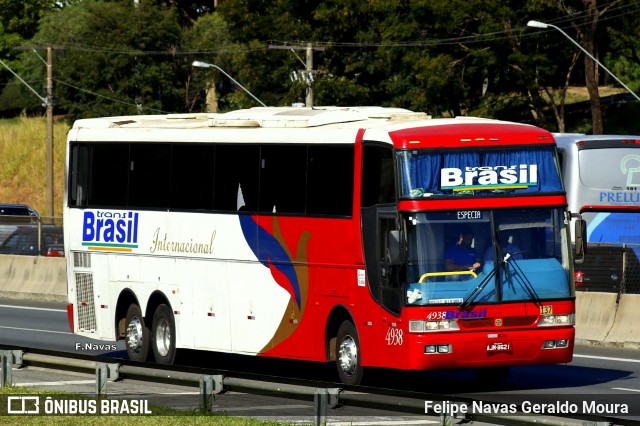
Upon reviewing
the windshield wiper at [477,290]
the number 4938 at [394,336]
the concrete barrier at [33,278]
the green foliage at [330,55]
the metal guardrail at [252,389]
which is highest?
the green foliage at [330,55]

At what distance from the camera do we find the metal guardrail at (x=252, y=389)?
11.5 metres

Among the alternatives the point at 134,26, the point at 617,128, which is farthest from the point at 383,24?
the point at 134,26

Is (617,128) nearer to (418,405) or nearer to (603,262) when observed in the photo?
(603,262)

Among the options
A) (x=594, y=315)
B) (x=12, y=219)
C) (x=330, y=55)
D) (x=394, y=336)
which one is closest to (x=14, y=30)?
(x=330, y=55)

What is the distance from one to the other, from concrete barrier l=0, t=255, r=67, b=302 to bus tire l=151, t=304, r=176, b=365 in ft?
46.6

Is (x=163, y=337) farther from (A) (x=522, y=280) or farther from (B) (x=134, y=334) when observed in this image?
(A) (x=522, y=280)

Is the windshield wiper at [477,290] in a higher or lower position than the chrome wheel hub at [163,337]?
higher

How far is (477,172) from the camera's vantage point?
17328mm

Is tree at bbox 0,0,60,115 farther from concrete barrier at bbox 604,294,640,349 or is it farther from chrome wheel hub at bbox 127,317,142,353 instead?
concrete barrier at bbox 604,294,640,349

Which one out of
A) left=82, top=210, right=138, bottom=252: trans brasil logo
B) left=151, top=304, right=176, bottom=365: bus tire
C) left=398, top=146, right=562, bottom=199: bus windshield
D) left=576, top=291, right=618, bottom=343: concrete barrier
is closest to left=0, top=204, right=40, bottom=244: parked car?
left=82, top=210, right=138, bottom=252: trans brasil logo

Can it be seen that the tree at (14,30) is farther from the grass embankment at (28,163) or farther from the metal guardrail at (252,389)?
the metal guardrail at (252,389)

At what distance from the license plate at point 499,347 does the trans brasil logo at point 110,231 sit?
7.23m

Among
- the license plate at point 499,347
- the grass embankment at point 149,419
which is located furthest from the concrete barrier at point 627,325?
the grass embankment at point 149,419

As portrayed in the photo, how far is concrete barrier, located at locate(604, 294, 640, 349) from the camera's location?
23922 mm
